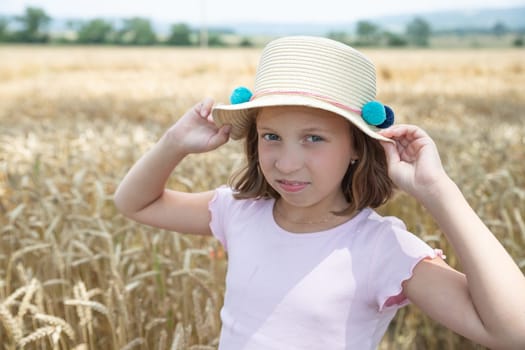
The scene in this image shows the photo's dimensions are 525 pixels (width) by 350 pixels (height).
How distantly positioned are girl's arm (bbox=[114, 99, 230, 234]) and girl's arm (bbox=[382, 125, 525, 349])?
593 millimetres

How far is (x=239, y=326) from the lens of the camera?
4.97 feet

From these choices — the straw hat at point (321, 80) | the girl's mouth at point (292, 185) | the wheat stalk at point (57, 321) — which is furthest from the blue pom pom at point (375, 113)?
the wheat stalk at point (57, 321)

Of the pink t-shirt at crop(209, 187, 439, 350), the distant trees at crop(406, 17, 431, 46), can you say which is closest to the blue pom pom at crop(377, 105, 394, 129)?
the pink t-shirt at crop(209, 187, 439, 350)

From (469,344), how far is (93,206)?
2.01 meters

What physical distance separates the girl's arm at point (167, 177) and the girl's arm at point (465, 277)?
1.94 feet

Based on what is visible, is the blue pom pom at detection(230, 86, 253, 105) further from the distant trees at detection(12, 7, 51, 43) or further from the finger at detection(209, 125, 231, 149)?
the distant trees at detection(12, 7, 51, 43)

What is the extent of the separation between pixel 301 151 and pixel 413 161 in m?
0.26

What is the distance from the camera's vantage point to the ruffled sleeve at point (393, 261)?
4.40 feet

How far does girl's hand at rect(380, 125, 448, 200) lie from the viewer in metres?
1.34

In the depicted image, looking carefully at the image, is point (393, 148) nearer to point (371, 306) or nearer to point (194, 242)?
point (371, 306)

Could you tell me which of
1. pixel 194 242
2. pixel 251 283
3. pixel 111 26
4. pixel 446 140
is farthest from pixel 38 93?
pixel 111 26

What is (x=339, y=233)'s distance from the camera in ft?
4.92

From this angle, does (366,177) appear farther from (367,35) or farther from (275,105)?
(367,35)

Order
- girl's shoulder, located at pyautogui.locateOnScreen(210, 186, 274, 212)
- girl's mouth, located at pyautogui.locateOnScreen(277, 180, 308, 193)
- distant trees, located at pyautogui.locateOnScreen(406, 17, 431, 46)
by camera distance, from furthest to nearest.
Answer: distant trees, located at pyautogui.locateOnScreen(406, 17, 431, 46)
girl's shoulder, located at pyautogui.locateOnScreen(210, 186, 274, 212)
girl's mouth, located at pyautogui.locateOnScreen(277, 180, 308, 193)
